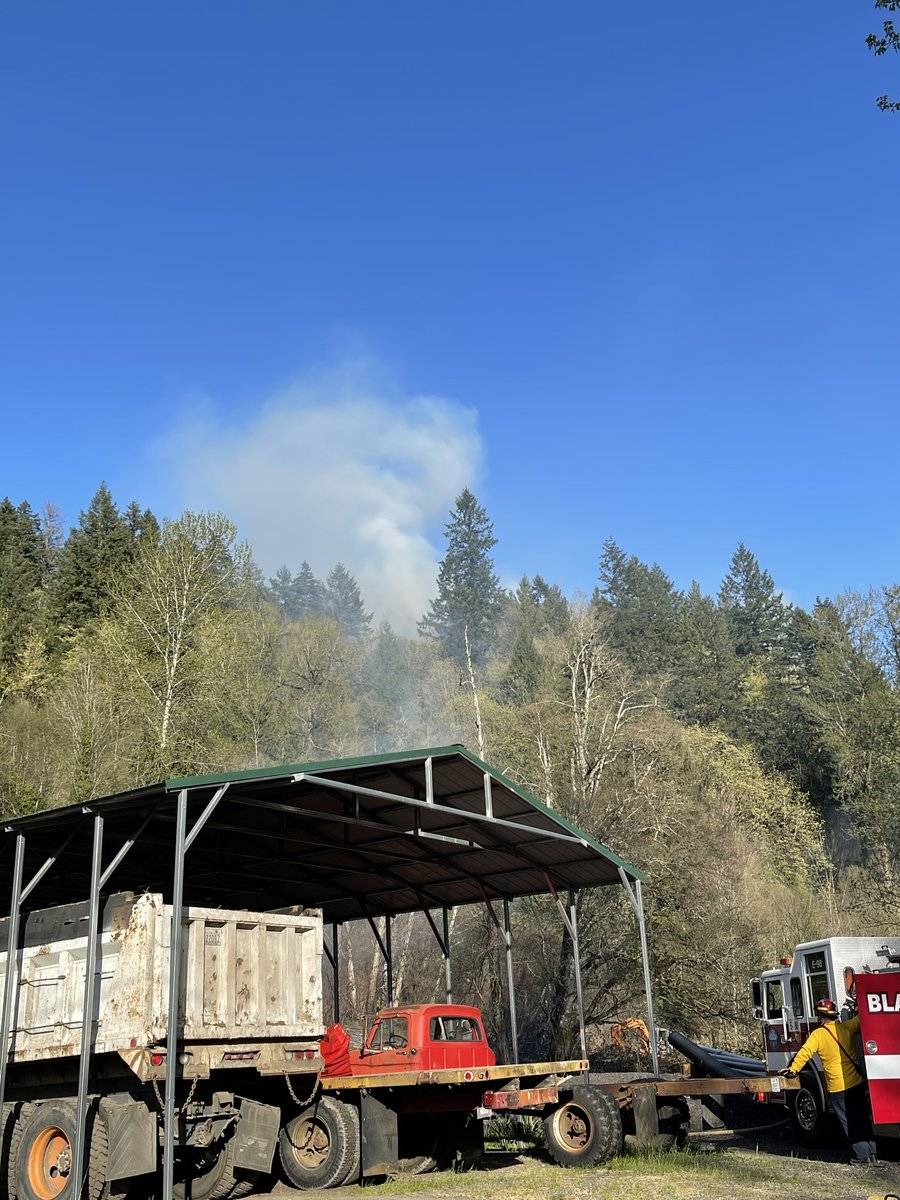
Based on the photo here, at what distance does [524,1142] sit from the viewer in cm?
1622

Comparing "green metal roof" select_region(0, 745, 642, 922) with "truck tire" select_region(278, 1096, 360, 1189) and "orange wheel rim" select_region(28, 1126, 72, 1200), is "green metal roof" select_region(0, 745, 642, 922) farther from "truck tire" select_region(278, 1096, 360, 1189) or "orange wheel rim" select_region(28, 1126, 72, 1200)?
"truck tire" select_region(278, 1096, 360, 1189)

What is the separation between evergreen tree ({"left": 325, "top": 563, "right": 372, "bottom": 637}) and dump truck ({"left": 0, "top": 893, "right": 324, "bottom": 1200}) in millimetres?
80097

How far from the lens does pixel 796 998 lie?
16.8 m

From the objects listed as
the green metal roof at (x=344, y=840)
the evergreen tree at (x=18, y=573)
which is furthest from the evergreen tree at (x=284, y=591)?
the green metal roof at (x=344, y=840)

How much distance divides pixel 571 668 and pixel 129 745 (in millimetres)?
13463

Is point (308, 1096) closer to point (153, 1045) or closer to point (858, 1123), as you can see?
point (153, 1045)

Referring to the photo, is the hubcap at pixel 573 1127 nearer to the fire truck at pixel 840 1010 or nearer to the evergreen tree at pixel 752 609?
the fire truck at pixel 840 1010

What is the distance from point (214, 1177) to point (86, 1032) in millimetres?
2343

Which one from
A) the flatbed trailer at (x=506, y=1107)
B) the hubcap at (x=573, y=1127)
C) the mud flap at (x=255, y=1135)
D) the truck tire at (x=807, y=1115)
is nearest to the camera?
the mud flap at (x=255, y=1135)

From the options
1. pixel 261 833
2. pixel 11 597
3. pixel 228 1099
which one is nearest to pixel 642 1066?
pixel 261 833

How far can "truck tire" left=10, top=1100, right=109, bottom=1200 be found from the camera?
1146 cm

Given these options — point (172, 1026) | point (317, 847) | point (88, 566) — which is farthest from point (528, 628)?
point (172, 1026)

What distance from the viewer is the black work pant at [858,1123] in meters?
12.3

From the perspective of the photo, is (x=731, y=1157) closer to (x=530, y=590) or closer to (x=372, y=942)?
(x=372, y=942)
